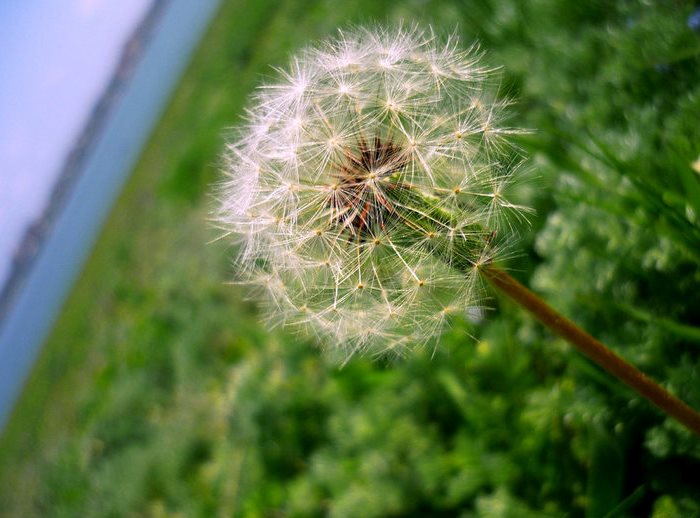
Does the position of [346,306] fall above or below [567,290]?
below

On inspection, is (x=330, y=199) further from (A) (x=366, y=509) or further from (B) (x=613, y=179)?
(A) (x=366, y=509)

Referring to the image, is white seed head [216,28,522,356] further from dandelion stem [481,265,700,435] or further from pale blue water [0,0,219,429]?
pale blue water [0,0,219,429]

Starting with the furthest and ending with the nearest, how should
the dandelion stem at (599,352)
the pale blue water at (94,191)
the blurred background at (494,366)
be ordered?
the pale blue water at (94,191)
the blurred background at (494,366)
the dandelion stem at (599,352)

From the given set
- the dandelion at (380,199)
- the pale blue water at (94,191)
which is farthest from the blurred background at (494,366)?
the pale blue water at (94,191)

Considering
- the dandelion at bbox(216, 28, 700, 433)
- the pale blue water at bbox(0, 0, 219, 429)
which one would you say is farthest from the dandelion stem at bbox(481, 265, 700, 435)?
the pale blue water at bbox(0, 0, 219, 429)

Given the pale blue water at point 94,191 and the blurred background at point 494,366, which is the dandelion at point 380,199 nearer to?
the blurred background at point 494,366

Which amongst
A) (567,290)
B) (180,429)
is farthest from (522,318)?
(180,429)

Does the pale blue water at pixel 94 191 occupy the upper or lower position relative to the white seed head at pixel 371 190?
lower
